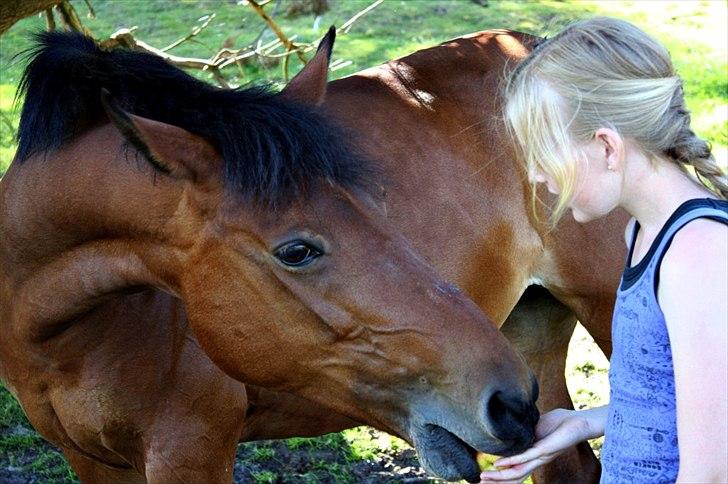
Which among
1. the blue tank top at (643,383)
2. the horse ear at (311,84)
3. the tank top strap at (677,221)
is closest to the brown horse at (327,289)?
the horse ear at (311,84)

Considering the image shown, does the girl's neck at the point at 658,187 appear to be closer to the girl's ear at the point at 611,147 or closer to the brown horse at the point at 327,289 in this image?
→ the girl's ear at the point at 611,147

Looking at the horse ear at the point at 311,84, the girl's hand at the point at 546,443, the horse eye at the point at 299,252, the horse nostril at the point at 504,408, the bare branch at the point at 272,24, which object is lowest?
the bare branch at the point at 272,24

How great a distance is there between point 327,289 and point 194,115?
56 centimetres

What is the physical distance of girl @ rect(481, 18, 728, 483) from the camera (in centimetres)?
181

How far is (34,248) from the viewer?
2684 mm

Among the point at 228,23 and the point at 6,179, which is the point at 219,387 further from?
the point at 228,23

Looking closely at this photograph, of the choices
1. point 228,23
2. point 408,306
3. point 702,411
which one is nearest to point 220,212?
point 408,306

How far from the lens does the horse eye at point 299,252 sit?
2.31 metres

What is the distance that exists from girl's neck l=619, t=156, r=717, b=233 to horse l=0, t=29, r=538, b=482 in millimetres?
475

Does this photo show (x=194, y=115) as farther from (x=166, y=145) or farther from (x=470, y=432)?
(x=470, y=432)

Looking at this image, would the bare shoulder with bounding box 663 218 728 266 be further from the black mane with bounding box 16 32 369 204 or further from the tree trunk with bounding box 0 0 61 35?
the tree trunk with bounding box 0 0 61 35

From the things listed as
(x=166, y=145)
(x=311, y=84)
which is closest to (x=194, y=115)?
(x=166, y=145)

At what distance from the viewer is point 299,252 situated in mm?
2314

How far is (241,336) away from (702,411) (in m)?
1.14
